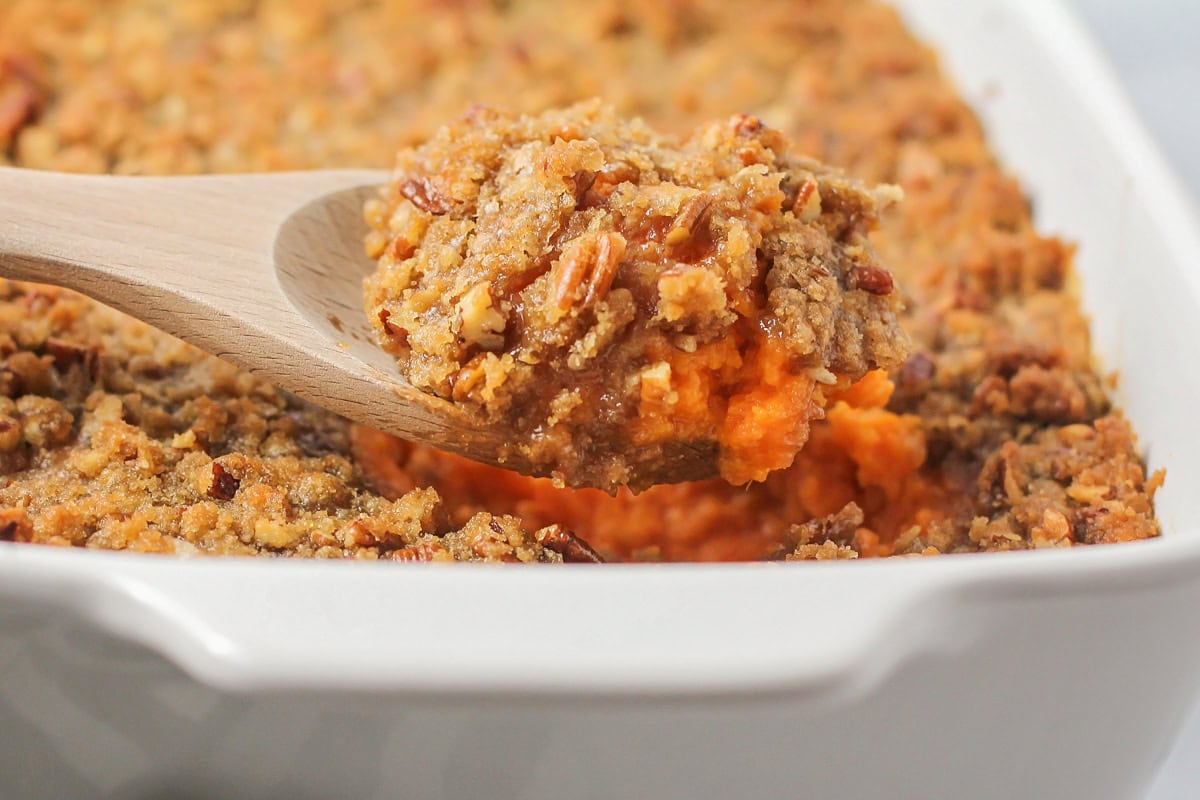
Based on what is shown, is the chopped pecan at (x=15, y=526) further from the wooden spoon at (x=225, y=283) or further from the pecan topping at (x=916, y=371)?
the pecan topping at (x=916, y=371)

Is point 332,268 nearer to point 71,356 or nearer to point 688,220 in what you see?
point 71,356

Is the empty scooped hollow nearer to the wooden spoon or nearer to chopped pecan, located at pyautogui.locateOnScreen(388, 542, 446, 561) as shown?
the wooden spoon

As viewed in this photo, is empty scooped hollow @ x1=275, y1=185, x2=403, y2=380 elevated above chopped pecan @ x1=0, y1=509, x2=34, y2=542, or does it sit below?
above

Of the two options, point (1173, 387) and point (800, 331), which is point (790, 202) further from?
point (1173, 387)

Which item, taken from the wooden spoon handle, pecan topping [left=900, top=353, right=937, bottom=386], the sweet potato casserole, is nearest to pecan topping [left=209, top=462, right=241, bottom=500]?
the sweet potato casserole

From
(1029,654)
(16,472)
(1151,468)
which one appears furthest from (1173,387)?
(16,472)

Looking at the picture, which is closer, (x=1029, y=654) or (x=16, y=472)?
(x=1029, y=654)

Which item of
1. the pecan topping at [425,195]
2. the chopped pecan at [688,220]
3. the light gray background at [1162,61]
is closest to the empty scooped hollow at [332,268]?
the pecan topping at [425,195]
